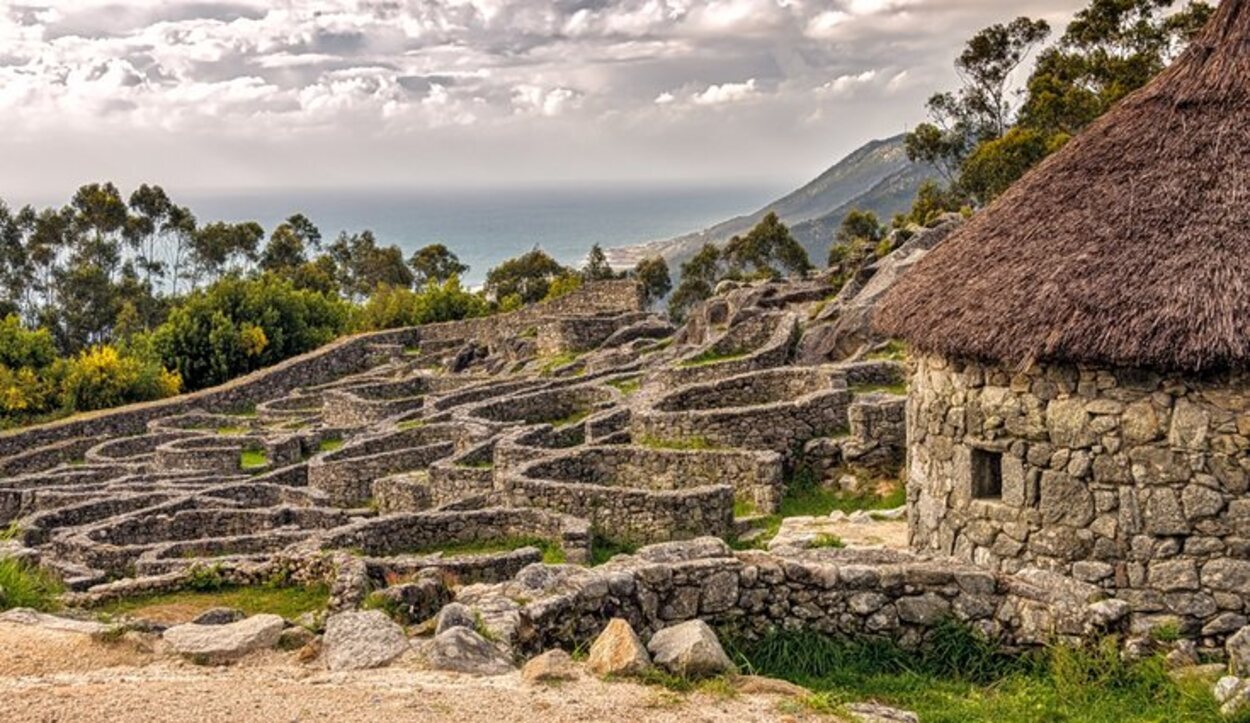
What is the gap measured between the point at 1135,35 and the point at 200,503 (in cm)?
4718

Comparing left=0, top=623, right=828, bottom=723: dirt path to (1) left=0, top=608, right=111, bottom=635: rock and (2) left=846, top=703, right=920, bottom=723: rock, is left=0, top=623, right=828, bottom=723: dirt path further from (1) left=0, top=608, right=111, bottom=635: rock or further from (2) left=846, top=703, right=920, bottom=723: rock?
(1) left=0, top=608, right=111, bottom=635: rock

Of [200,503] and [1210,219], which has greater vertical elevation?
[1210,219]

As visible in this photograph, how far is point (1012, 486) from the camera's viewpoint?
1338cm

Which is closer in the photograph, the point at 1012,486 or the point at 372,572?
the point at 1012,486

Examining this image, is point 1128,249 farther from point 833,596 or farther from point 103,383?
point 103,383

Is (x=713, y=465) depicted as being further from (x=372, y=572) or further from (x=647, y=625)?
(x=647, y=625)

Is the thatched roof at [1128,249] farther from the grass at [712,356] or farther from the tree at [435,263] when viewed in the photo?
the tree at [435,263]

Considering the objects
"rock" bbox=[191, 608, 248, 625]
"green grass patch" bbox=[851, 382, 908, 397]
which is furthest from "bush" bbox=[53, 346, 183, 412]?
"rock" bbox=[191, 608, 248, 625]

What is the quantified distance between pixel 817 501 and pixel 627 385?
12362 millimetres

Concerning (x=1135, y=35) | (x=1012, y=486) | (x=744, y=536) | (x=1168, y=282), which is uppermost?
(x=1135, y=35)

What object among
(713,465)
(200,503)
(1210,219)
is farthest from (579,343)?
(1210,219)

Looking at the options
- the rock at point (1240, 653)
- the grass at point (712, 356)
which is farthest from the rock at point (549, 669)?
the grass at point (712, 356)

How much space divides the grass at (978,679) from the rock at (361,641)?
108 inches

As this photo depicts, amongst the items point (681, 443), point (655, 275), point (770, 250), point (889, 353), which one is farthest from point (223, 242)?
point (681, 443)
